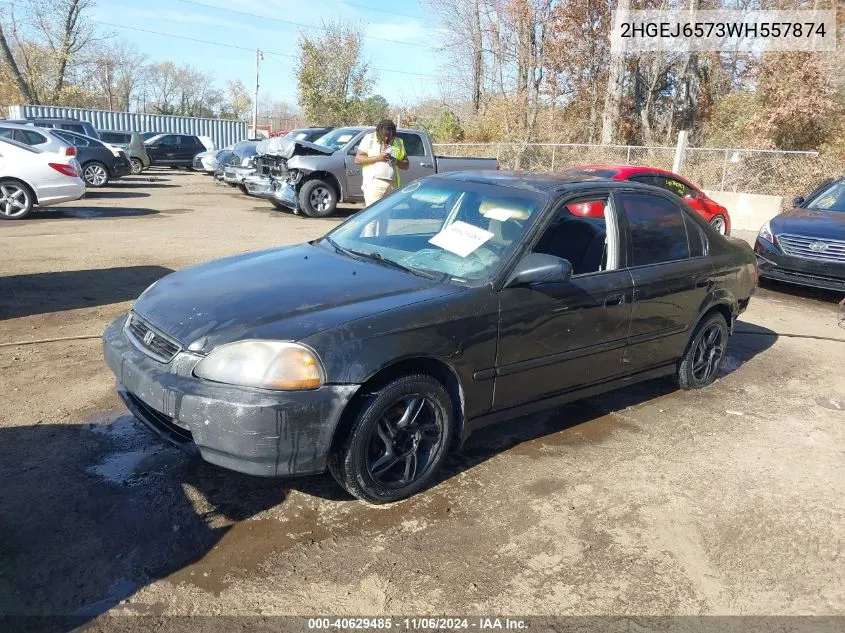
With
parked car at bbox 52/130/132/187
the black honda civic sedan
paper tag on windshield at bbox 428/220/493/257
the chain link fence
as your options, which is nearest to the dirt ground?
the black honda civic sedan

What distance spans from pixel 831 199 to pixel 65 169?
12.4 meters

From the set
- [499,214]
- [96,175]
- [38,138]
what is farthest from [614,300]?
[96,175]

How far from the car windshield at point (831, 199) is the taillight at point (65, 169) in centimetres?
1218

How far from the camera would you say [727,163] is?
18.4 meters

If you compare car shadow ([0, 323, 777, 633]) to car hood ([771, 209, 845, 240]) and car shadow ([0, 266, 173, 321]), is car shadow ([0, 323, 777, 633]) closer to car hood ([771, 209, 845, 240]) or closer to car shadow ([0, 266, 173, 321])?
car shadow ([0, 266, 173, 321])

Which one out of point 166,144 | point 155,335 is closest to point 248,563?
point 155,335

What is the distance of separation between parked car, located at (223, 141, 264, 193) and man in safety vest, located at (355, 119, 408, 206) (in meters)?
8.68

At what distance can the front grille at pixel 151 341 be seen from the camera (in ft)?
10.2

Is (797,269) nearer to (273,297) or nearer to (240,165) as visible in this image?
(273,297)

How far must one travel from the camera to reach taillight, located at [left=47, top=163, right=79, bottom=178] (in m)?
11.7

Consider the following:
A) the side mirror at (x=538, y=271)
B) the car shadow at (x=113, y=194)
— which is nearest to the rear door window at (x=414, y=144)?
the car shadow at (x=113, y=194)

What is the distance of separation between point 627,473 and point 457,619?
5.38 feet

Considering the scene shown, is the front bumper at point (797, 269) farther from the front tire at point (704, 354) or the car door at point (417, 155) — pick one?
the car door at point (417, 155)

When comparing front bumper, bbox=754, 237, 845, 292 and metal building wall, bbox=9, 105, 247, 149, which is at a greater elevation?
metal building wall, bbox=9, 105, 247, 149
